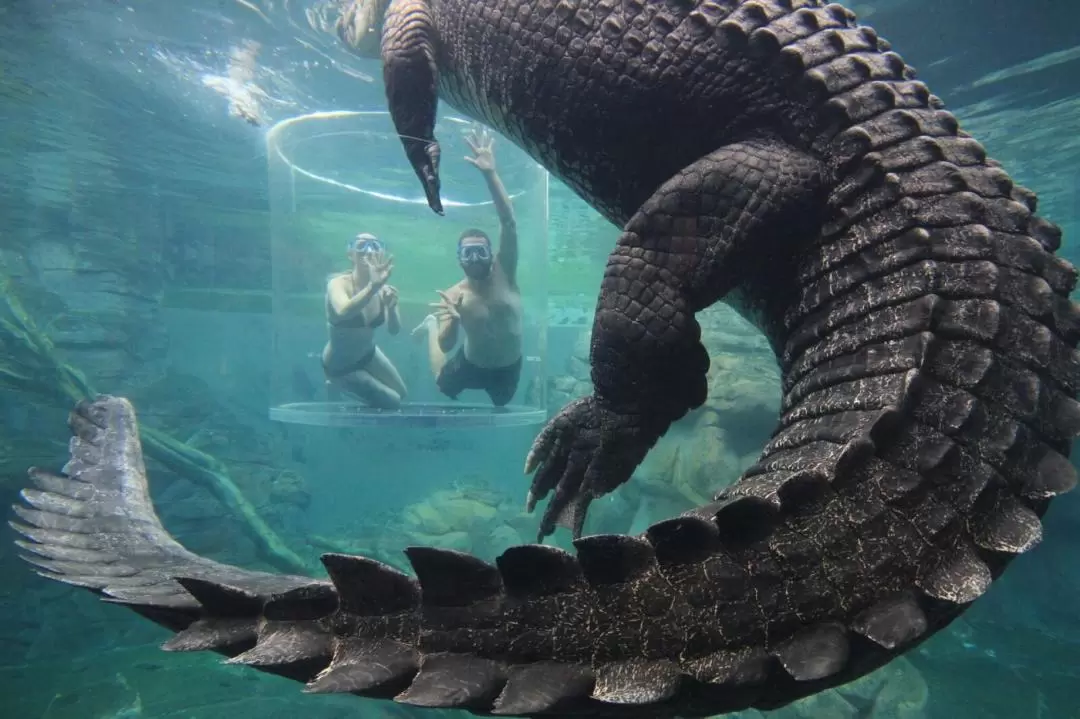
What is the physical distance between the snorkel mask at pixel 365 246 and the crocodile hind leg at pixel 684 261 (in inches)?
276

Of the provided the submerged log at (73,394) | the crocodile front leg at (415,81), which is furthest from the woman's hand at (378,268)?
the crocodile front leg at (415,81)

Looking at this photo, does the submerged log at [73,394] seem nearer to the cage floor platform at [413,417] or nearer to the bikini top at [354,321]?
the cage floor platform at [413,417]

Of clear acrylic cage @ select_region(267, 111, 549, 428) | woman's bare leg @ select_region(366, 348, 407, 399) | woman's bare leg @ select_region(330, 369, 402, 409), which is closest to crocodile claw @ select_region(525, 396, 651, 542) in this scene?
clear acrylic cage @ select_region(267, 111, 549, 428)

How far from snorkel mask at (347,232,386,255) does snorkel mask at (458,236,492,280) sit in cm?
163

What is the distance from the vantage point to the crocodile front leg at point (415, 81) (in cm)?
303

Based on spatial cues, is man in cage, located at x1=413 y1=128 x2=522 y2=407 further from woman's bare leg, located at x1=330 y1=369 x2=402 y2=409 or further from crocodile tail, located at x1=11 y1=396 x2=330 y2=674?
crocodile tail, located at x1=11 y1=396 x2=330 y2=674

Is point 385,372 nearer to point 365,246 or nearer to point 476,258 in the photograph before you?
point 365,246

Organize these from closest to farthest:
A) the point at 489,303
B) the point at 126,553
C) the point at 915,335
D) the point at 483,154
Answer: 1. the point at 915,335
2. the point at 126,553
3. the point at 483,154
4. the point at 489,303

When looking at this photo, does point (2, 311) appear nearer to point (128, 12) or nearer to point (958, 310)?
point (128, 12)

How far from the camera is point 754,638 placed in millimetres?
1023

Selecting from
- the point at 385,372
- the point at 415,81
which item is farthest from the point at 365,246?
the point at 415,81

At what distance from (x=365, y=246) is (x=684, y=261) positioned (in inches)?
289

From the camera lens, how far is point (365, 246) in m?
8.50

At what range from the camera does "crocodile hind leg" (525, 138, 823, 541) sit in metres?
1.83
